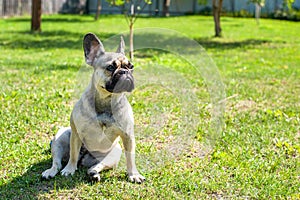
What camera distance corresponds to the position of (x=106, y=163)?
14.4 feet

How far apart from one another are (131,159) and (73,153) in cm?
51

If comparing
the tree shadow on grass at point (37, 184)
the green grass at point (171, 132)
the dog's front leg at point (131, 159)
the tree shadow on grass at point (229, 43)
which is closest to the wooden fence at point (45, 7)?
the tree shadow on grass at point (229, 43)

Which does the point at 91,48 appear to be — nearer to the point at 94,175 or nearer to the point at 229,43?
the point at 94,175

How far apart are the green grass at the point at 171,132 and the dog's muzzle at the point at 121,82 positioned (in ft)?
2.92

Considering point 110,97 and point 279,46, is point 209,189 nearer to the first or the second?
point 110,97

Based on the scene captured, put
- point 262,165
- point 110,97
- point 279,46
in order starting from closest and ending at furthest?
point 110,97, point 262,165, point 279,46

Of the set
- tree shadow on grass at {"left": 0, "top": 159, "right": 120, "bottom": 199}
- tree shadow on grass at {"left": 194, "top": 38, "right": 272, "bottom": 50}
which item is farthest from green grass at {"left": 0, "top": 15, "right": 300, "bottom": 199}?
tree shadow on grass at {"left": 194, "top": 38, "right": 272, "bottom": 50}

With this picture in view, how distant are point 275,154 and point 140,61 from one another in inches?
240

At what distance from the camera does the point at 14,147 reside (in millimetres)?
5098

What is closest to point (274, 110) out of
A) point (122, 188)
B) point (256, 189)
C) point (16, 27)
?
point (256, 189)

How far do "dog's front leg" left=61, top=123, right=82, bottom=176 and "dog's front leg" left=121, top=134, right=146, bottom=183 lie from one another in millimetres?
414

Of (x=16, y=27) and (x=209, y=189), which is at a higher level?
(x=16, y=27)

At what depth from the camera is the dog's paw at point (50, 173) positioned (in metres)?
4.23

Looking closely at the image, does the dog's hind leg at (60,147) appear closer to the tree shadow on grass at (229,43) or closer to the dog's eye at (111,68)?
the dog's eye at (111,68)
